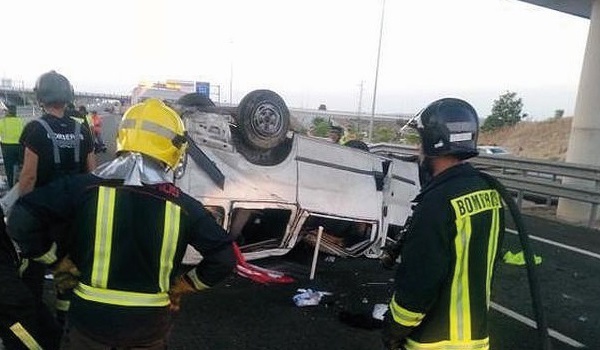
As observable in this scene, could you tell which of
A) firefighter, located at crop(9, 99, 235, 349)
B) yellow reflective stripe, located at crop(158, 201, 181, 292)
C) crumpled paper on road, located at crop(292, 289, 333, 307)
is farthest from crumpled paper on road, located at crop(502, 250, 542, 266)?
yellow reflective stripe, located at crop(158, 201, 181, 292)

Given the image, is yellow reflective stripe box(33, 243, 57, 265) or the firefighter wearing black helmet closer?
yellow reflective stripe box(33, 243, 57, 265)

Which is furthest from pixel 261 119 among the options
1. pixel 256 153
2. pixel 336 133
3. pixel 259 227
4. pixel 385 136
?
pixel 385 136

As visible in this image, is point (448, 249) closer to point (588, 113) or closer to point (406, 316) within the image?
point (406, 316)

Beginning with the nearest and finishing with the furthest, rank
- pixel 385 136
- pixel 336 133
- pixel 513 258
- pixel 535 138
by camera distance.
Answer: pixel 513 258
pixel 336 133
pixel 535 138
pixel 385 136

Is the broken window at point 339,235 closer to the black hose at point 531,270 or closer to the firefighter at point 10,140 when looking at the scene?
the black hose at point 531,270

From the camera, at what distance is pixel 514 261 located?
594 cm

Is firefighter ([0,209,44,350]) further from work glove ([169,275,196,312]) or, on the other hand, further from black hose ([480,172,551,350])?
black hose ([480,172,551,350])

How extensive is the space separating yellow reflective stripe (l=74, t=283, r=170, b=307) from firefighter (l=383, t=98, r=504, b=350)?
37.2 inches

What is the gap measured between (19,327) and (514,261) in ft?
16.6

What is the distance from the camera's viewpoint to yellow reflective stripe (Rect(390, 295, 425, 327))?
201 centimetres

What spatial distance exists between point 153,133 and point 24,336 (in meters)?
1.32

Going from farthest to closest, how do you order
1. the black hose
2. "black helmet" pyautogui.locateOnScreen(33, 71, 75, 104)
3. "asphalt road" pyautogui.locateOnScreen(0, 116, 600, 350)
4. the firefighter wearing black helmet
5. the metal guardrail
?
the metal guardrail
"asphalt road" pyautogui.locateOnScreen(0, 116, 600, 350)
"black helmet" pyautogui.locateOnScreen(33, 71, 75, 104)
the firefighter wearing black helmet
the black hose

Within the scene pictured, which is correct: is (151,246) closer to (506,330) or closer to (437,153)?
(437,153)

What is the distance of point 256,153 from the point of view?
461 centimetres
